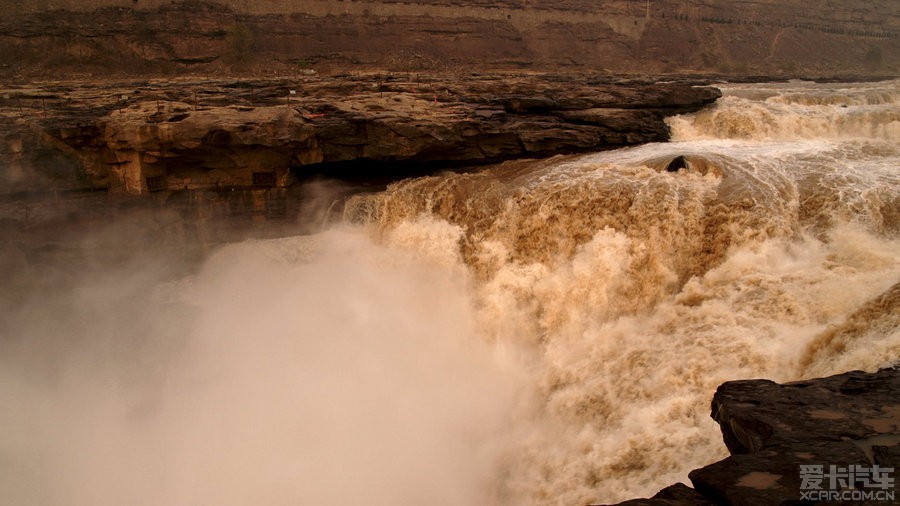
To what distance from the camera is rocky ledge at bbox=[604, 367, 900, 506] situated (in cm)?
339

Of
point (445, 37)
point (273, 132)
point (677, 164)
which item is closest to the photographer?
point (677, 164)

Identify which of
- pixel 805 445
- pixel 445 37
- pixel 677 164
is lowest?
pixel 805 445

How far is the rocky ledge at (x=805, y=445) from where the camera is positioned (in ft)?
11.1

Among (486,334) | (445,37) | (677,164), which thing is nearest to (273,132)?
(486,334)

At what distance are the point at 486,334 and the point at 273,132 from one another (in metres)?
5.03

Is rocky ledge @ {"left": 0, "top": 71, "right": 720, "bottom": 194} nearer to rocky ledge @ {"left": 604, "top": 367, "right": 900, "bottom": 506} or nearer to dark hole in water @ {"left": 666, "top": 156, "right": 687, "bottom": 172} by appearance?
dark hole in water @ {"left": 666, "top": 156, "right": 687, "bottom": 172}

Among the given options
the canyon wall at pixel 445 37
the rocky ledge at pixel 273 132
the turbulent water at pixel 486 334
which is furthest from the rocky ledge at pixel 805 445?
the canyon wall at pixel 445 37

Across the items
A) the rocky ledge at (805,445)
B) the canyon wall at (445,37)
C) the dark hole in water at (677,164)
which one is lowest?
the rocky ledge at (805,445)

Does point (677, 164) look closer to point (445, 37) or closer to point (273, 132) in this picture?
point (273, 132)

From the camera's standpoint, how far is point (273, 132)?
11.0m

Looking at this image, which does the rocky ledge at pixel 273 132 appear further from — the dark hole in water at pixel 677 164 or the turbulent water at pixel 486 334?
the dark hole in water at pixel 677 164

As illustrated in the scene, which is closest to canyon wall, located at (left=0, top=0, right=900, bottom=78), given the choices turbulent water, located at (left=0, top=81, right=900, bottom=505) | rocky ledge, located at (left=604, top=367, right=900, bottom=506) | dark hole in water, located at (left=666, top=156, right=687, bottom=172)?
turbulent water, located at (left=0, top=81, right=900, bottom=505)

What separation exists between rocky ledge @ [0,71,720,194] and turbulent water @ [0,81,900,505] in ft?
2.49

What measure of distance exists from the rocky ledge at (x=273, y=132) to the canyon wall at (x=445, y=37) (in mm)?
7975
